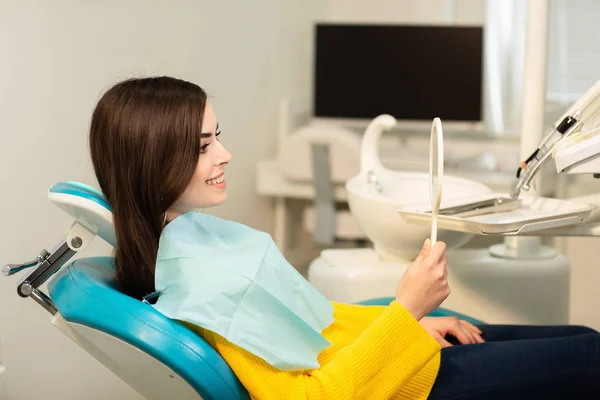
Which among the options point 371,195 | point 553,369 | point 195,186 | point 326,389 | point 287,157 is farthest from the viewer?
point 287,157

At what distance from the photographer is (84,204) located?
129 cm

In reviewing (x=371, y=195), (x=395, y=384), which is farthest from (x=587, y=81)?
(x=395, y=384)

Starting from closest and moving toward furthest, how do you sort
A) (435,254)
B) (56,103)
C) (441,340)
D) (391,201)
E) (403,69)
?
(435,254)
(441,340)
(391,201)
(56,103)
(403,69)

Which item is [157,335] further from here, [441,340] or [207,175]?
[441,340]

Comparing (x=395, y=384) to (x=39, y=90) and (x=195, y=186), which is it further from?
(x=39, y=90)

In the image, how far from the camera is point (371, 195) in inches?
81.8

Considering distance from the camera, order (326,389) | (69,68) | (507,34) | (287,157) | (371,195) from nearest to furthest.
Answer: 1. (326,389)
2. (371,195)
3. (69,68)
4. (287,157)
5. (507,34)

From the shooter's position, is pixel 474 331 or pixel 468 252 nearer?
pixel 474 331

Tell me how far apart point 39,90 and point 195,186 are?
3.36 ft

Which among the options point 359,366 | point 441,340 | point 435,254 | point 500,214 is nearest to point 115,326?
point 359,366

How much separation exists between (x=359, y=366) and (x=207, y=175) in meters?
0.40

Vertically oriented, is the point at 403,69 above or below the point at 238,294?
above

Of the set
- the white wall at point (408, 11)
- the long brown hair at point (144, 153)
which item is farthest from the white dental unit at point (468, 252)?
the white wall at point (408, 11)

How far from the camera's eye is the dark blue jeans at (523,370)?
1410 mm
